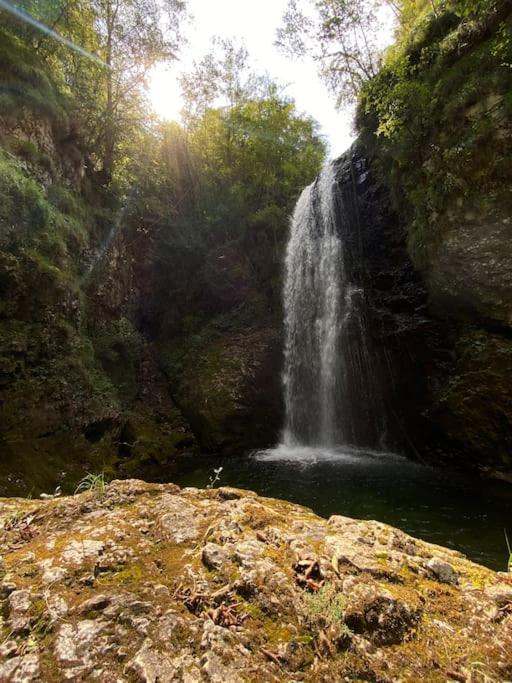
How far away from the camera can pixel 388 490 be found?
7.02 m

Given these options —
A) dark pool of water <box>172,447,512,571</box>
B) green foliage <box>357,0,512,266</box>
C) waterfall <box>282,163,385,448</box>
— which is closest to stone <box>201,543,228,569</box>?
Result: dark pool of water <box>172,447,512,571</box>

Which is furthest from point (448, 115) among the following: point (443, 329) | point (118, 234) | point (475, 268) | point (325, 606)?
point (118, 234)

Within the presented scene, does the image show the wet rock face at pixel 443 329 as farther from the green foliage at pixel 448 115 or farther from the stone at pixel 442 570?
the stone at pixel 442 570

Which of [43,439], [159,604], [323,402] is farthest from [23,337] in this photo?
[323,402]

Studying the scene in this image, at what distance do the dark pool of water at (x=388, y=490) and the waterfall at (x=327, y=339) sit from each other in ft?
4.25

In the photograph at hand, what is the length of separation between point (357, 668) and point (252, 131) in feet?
68.6

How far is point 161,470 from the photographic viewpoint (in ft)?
31.5

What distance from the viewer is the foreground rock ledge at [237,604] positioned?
1.29m

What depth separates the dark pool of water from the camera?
5.24 meters

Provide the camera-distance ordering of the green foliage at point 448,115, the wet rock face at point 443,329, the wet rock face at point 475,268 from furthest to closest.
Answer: the wet rock face at point 443,329 < the wet rock face at point 475,268 < the green foliage at point 448,115

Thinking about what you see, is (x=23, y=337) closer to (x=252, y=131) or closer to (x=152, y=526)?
(x=152, y=526)

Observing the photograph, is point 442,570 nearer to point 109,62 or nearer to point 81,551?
point 81,551

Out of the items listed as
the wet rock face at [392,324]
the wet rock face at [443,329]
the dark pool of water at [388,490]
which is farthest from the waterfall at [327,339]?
the dark pool of water at [388,490]

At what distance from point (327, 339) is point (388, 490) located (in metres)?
6.08
